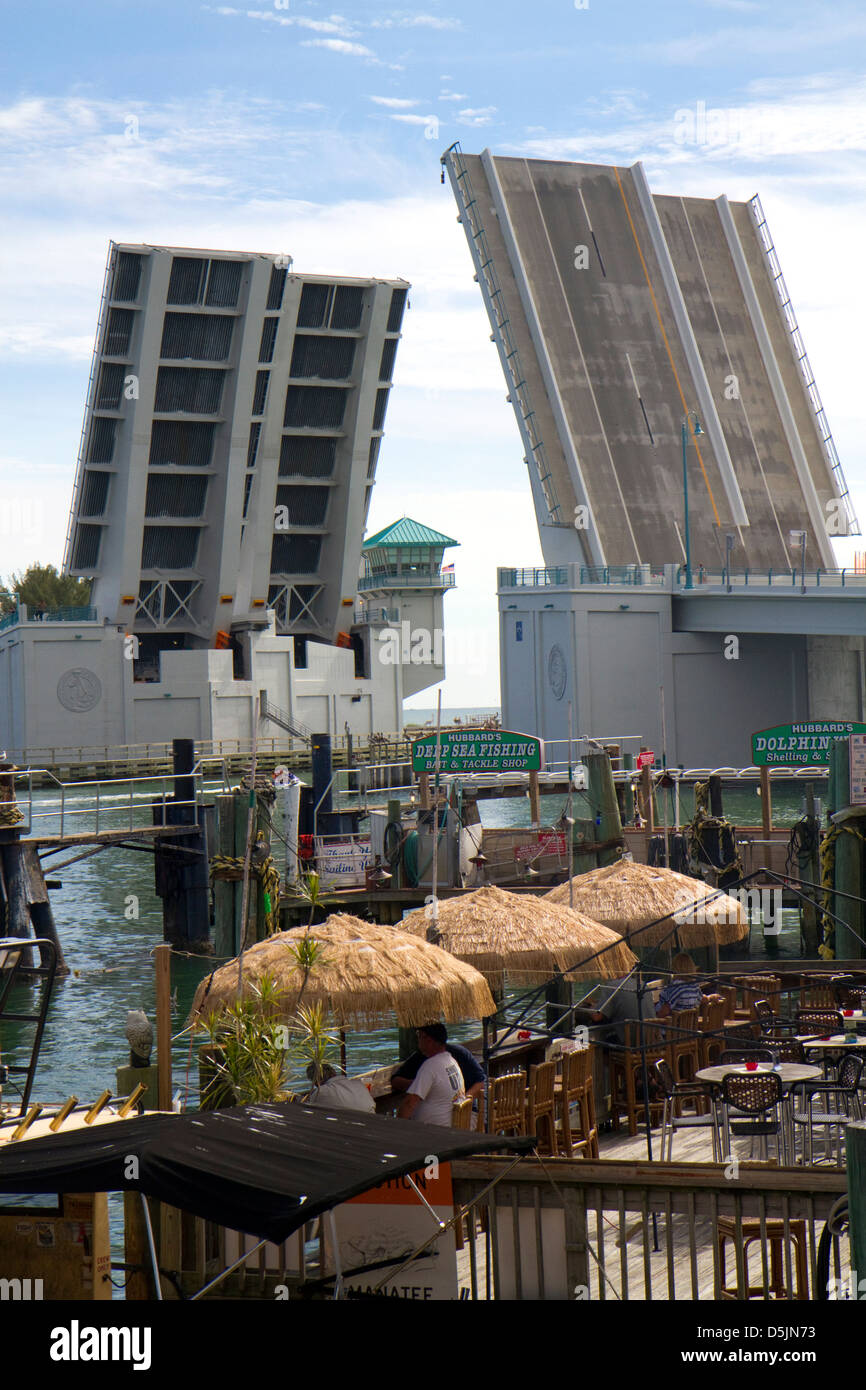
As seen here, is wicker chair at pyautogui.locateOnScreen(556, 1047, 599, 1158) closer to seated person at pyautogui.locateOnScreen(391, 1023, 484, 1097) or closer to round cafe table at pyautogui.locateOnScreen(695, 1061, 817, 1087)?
seated person at pyautogui.locateOnScreen(391, 1023, 484, 1097)

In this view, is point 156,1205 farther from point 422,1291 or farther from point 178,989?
point 178,989

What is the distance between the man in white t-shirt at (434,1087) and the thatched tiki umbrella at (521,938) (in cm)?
180

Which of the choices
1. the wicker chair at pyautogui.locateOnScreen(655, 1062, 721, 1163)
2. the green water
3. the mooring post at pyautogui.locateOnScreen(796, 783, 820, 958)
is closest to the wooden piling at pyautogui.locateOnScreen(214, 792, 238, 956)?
the green water

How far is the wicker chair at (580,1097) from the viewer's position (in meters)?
8.53

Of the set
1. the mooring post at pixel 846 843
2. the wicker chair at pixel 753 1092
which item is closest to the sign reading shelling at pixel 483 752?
the mooring post at pixel 846 843

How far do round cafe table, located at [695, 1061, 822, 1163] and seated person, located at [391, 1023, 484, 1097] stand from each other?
3.85 ft

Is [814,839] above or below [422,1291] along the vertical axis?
above

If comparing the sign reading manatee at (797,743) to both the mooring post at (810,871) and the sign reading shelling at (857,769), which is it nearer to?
the mooring post at (810,871)

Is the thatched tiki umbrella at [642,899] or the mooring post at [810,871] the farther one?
the mooring post at [810,871]

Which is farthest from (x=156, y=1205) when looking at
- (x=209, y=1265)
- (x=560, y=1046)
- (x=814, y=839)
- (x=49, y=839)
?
(x=49, y=839)

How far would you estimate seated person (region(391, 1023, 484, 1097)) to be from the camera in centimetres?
828

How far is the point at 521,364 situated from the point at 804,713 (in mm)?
14066

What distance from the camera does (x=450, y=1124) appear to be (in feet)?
25.3

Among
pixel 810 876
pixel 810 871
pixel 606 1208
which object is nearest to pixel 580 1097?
pixel 606 1208
